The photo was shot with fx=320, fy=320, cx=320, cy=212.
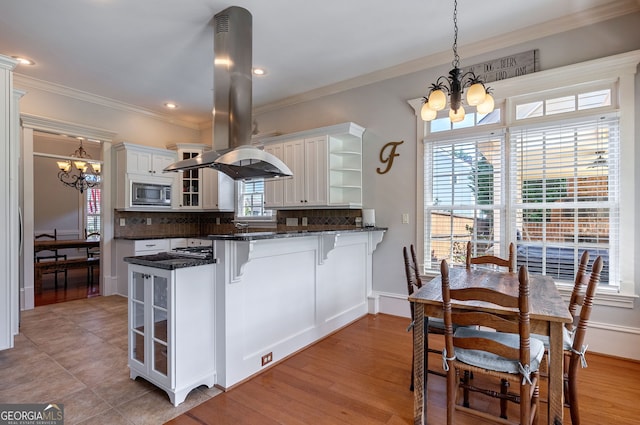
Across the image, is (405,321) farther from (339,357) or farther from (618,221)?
(618,221)

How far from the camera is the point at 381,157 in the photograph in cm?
409

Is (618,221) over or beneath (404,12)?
beneath

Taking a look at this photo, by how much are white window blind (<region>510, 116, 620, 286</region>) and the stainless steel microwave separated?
5.04 metres

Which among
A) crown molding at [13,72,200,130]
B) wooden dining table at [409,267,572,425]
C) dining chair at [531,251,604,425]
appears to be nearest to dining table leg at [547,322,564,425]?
wooden dining table at [409,267,572,425]

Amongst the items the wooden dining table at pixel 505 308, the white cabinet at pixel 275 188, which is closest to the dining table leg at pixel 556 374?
the wooden dining table at pixel 505 308

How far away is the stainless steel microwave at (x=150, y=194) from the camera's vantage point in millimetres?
4988

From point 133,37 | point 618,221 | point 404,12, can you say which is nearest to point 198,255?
point 133,37

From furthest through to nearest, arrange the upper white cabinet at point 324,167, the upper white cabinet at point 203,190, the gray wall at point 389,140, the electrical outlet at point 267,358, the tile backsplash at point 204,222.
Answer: the upper white cabinet at point 203,190 → the tile backsplash at point 204,222 → the upper white cabinet at point 324,167 → the gray wall at point 389,140 → the electrical outlet at point 267,358

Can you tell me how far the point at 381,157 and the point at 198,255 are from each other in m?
2.58

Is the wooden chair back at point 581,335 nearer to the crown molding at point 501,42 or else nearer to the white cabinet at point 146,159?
the crown molding at point 501,42

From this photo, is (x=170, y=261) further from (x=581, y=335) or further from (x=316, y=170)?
(x=581, y=335)

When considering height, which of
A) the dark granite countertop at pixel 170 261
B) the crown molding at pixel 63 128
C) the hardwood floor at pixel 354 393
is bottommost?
the hardwood floor at pixel 354 393

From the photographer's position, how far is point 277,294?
2.71 m

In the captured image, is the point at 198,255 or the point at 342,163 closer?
the point at 198,255
